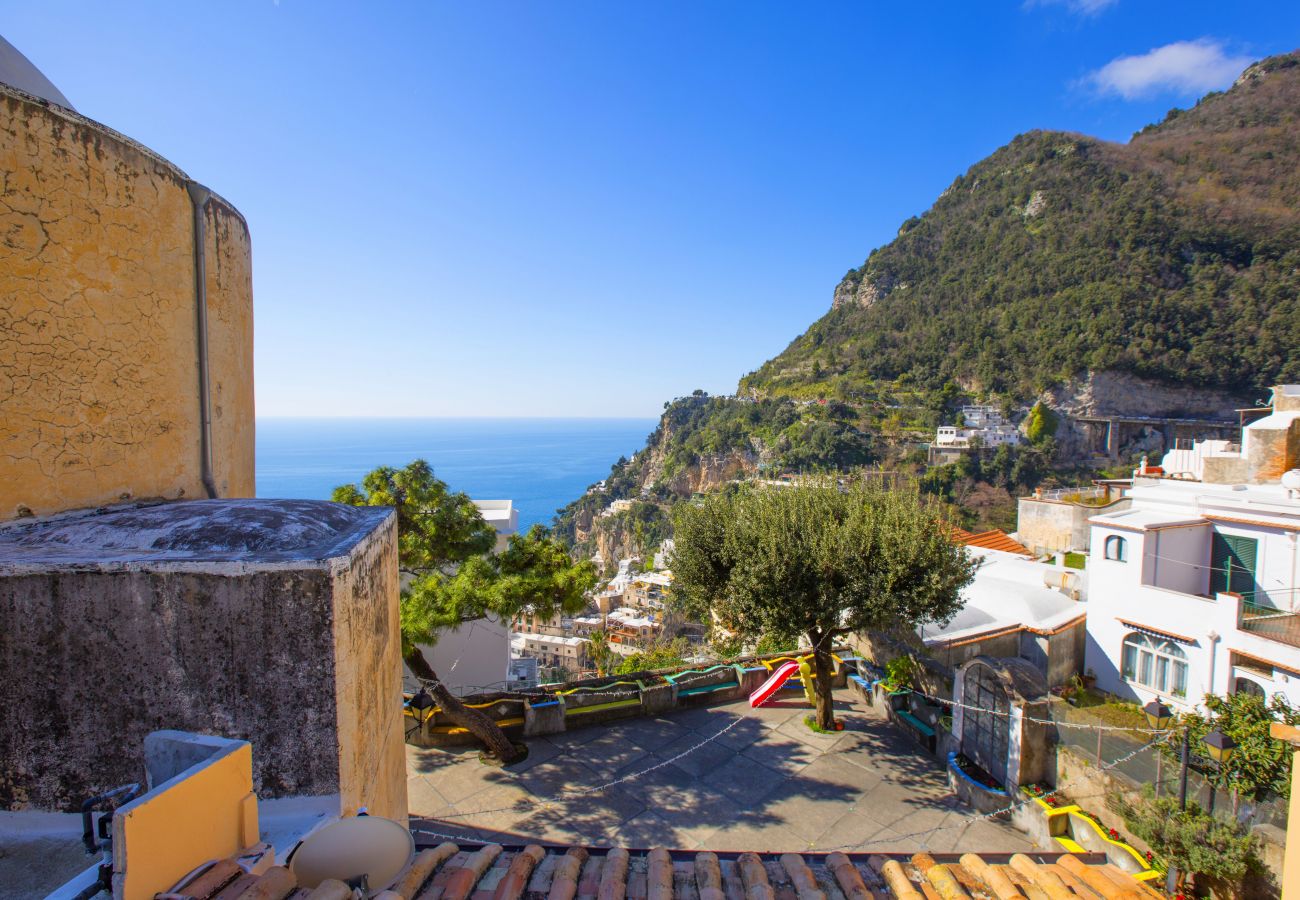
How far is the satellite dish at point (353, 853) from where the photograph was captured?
8.75 feet

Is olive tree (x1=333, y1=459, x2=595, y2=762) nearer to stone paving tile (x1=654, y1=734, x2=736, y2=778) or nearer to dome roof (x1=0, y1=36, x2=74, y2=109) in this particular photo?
stone paving tile (x1=654, y1=734, x2=736, y2=778)

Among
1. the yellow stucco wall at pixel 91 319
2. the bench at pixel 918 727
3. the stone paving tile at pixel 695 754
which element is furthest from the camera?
the bench at pixel 918 727

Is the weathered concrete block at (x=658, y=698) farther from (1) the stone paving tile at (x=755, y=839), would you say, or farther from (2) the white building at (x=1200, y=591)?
(2) the white building at (x=1200, y=591)

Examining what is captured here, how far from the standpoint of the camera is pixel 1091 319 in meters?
69.4

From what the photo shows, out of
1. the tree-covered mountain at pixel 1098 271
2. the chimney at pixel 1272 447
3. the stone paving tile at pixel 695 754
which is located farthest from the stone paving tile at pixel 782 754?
the tree-covered mountain at pixel 1098 271

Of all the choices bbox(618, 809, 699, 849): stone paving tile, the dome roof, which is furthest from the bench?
the dome roof

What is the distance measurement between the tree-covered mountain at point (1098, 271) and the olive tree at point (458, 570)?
70.2 meters

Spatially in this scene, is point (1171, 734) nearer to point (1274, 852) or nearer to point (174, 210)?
point (1274, 852)

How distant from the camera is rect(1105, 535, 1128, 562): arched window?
14070 mm

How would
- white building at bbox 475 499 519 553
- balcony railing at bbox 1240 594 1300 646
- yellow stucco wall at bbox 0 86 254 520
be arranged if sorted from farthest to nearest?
white building at bbox 475 499 519 553 → balcony railing at bbox 1240 594 1300 646 → yellow stucco wall at bbox 0 86 254 520

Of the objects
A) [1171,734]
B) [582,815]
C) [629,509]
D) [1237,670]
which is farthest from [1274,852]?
[629,509]

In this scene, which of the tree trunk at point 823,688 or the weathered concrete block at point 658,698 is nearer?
the tree trunk at point 823,688

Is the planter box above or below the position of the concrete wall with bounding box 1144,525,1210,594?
below

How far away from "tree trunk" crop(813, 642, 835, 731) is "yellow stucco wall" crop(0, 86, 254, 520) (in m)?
8.78
